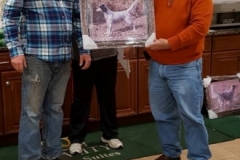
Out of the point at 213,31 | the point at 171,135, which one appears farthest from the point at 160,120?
the point at 213,31

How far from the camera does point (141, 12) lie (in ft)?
7.65

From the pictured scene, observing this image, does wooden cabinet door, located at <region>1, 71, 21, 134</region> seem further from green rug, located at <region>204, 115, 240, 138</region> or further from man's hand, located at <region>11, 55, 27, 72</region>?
green rug, located at <region>204, 115, 240, 138</region>

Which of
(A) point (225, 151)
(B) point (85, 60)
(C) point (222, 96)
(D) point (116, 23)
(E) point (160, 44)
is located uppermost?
(D) point (116, 23)

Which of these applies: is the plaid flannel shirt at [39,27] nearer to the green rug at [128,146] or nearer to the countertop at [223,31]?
the green rug at [128,146]

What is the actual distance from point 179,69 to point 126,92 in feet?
3.60

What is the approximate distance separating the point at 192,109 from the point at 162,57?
34 centimetres

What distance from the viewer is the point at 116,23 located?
230cm

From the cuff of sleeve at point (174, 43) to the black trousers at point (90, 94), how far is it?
65 centimetres

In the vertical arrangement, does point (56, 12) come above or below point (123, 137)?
above

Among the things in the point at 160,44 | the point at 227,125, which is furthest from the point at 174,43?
the point at 227,125

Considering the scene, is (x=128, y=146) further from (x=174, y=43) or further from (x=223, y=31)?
(x=223, y=31)

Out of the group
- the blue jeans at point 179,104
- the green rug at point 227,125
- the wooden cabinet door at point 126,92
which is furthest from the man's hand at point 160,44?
the green rug at point 227,125

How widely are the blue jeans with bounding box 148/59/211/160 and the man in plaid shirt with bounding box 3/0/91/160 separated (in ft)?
1.52

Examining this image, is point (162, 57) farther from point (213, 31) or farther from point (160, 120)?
point (213, 31)
